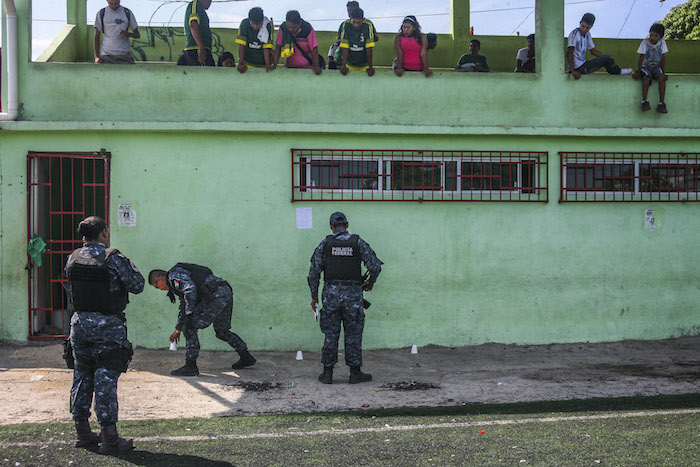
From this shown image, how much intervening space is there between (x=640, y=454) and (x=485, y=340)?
14.9 ft

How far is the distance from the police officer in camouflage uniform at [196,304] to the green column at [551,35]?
554 cm

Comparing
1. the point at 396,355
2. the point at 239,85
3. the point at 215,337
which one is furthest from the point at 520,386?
the point at 239,85

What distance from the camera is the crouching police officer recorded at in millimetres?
5203

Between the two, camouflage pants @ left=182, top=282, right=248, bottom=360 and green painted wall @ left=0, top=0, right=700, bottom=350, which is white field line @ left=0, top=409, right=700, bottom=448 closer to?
camouflage pants @ left=182, top=282, right=248, bottom=360

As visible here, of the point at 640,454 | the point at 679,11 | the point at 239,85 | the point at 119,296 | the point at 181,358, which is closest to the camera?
the point at 640,454

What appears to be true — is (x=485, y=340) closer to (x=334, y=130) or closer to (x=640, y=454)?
(x=334, y=130)

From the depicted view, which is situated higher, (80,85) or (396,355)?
(80,85)

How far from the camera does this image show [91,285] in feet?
17.3

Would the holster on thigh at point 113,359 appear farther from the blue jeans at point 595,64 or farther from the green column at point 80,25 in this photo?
the green column at point 80,25

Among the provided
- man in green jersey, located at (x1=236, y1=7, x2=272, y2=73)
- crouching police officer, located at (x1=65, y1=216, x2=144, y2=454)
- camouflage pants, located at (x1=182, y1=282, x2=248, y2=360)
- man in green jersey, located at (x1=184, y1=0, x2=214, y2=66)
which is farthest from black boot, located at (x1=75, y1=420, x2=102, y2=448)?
man in green jersey, located at (x1=184, y1=0, x2=214, y2=66)

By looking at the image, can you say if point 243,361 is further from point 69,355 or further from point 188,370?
point 69,355

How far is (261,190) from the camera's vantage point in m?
9.05

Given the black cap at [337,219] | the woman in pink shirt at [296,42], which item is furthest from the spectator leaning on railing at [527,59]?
the black cap at [337,219]

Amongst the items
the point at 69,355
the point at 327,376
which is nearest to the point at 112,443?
the point at 69,355
